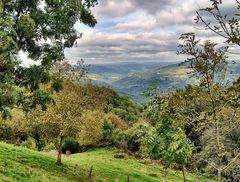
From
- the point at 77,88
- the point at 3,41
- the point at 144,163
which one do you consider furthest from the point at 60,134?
the point at 144,163

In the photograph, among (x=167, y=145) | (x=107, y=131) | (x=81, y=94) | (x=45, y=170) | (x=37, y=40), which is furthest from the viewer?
(x=107, y=131)

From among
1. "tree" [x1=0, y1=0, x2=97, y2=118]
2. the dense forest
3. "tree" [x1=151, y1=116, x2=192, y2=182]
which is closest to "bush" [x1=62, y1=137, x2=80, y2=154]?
the dense forest

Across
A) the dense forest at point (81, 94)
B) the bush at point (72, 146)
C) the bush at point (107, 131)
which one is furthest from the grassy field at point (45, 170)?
the bush at point (107, 131)

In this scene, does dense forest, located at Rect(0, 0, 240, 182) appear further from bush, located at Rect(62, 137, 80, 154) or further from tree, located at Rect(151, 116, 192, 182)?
bush, located at Rect(62, 137, 80, 154)

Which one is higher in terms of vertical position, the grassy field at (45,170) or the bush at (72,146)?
the grassy field at (45,170)

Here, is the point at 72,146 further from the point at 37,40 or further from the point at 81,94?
the point at 37,40

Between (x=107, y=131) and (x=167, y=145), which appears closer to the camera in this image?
(x=167, y=145)

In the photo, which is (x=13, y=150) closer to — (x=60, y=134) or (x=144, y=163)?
(x=60, y=134)

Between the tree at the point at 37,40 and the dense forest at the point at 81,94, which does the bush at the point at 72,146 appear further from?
the tree at the point at 37,40

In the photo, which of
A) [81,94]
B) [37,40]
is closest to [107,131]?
[81,94]

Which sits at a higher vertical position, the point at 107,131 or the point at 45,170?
the point at 45,170

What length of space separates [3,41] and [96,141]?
80404 millimetres

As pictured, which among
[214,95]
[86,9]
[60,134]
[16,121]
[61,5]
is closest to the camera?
[214,95]

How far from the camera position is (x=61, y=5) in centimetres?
3234
